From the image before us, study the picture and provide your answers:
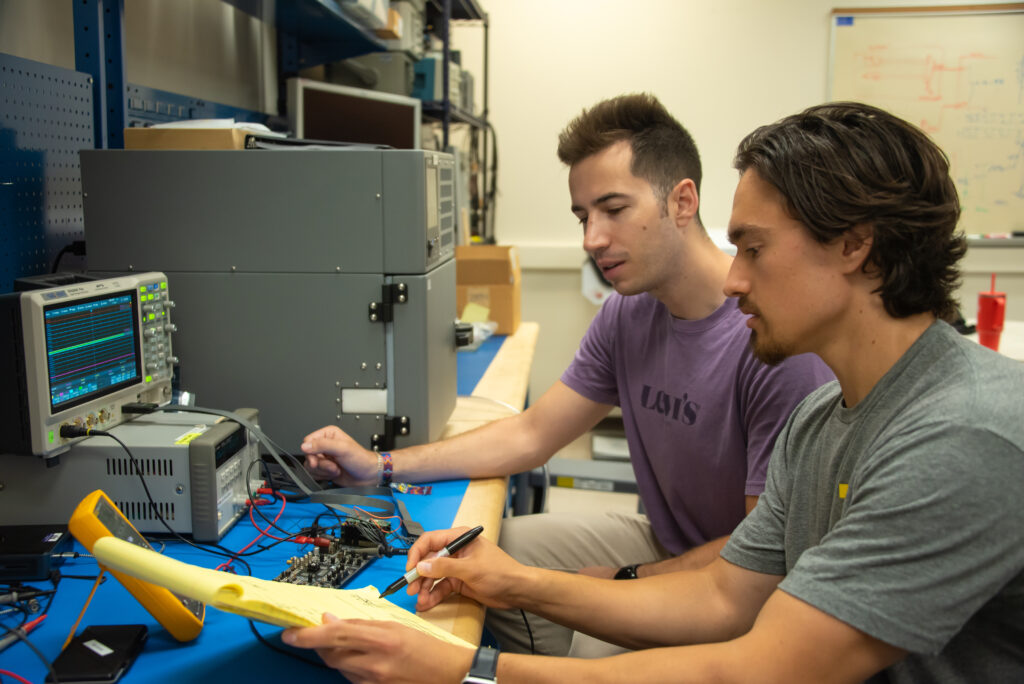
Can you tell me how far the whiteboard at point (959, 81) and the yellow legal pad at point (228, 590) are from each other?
3.89m

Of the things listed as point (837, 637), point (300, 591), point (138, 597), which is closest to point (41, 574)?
point (138, 597)

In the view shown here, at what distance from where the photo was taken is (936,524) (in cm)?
74

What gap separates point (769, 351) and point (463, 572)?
47 centimetres

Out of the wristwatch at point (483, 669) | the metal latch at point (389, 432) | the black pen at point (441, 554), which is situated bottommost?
the wristwatch at point (483, 669)

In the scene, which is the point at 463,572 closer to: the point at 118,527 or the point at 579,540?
the point at 118,527

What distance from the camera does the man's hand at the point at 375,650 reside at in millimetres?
784

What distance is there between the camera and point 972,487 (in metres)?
0.73

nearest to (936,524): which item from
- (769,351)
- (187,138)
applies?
(769,351)

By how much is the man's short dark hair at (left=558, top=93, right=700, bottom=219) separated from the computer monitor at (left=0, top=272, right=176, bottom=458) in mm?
820

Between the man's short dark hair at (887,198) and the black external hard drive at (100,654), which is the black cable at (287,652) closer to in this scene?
the black external hard drive at (100,654)

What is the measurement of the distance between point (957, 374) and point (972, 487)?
5.2 inches

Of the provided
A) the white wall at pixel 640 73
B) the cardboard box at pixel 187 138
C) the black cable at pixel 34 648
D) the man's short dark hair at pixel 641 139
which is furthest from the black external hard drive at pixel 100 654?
the white wall at pixel 640 73

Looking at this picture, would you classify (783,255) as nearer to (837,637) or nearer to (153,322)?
(837,637)

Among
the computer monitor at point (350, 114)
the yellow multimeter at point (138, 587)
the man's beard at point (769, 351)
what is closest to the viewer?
the yellow multimeter at point (138, 587)
